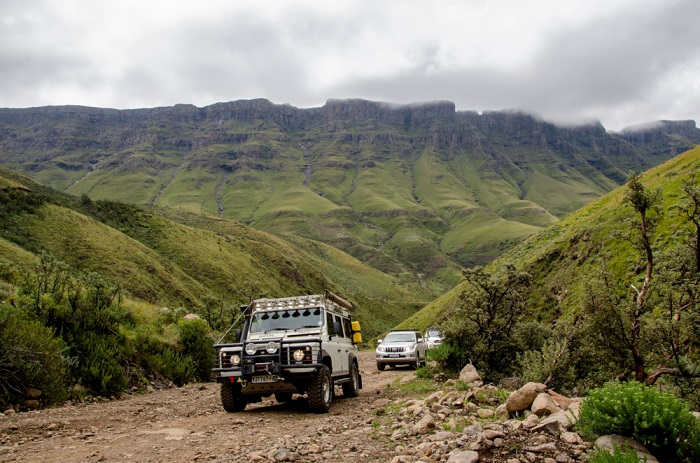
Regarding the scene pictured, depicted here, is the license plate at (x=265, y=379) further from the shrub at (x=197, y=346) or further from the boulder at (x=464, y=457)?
the shrub at (x=197, y=346)

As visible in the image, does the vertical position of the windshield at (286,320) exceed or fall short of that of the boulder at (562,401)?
it exceeds it

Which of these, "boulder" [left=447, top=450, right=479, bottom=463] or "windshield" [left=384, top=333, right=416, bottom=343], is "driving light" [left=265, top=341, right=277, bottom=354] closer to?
"boulder" [left=447, top=450, right=479, bottom=463]

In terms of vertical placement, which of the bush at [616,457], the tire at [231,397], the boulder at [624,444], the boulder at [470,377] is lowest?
the boulder at [470,377]

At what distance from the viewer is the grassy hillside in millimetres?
44719

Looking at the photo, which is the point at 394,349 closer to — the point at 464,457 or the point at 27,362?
the point at 27,362

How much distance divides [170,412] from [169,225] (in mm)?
64371

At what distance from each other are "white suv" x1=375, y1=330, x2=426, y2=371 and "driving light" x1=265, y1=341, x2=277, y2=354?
1132 cm

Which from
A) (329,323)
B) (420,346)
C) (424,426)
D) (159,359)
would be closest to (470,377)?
(329,323)

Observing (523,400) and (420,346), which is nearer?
(523,400)

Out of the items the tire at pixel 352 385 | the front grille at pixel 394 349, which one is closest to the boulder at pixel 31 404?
the tire at pixel 352 385

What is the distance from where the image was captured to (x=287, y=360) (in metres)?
9.48

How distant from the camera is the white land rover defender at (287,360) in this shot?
935 cm

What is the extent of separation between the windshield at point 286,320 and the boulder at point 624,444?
7.52m

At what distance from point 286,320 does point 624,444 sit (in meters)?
8.55
